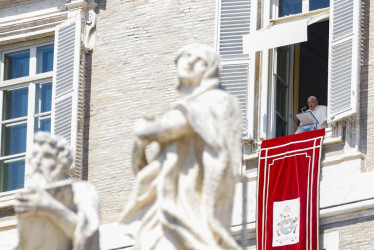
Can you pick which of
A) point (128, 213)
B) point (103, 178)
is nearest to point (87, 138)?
point (103, 178)

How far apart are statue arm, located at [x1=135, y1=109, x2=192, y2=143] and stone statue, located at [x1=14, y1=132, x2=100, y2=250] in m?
0.89

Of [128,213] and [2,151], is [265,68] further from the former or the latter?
[128,213]

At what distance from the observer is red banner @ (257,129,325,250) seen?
99.2ft

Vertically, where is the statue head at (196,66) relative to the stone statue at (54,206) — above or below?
above

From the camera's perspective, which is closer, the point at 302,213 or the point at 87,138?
the point at 302,213

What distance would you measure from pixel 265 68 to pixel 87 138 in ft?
8.96

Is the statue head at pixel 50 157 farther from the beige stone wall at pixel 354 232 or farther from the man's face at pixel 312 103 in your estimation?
the man's face at pixel 312 103

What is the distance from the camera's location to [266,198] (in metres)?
30.8

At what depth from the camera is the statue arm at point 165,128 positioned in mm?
17766

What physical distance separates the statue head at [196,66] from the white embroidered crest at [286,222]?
478 inches

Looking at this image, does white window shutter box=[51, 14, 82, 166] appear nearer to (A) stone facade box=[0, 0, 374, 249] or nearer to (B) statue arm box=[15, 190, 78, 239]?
(A) stone facade box=[0, 0, 374, 249]

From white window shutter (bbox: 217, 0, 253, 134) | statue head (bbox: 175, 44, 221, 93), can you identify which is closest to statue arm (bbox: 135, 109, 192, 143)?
statue head (bbox: 175, 44, 221, 93)

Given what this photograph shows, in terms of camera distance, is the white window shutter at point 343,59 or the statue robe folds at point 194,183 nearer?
the statue robe folds at point 194,183

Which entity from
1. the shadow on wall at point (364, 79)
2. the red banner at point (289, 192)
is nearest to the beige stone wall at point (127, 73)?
the red banner at point (289, 192)
